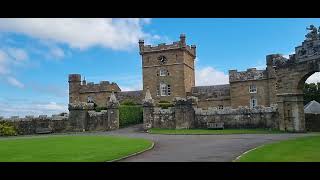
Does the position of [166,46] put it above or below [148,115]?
above

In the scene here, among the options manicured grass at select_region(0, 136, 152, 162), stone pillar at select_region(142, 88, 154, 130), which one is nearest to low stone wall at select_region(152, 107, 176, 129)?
stone pillar at select_region(142, 88, 154, 130)

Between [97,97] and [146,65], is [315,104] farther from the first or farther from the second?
[97,97]

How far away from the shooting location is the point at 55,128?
3666 centimetres

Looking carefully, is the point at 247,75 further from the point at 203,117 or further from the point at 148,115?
the point at 148,115

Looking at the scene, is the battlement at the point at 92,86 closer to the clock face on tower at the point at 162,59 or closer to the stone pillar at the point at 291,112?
the clock face on tower at the point at 162,59

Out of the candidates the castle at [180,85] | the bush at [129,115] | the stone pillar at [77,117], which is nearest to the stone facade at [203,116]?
the bush at [129,115]

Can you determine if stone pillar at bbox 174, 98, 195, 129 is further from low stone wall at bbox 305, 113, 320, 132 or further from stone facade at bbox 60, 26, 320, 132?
low stone wall at bbox 305, 113, 320, 132

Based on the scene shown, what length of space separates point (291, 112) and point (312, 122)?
2702 millimetres

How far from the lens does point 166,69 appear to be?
55906 mm

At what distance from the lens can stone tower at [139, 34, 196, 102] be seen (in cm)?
5491

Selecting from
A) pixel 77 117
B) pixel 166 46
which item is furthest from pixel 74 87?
pixel 77 117

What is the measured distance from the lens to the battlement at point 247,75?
4866cm
